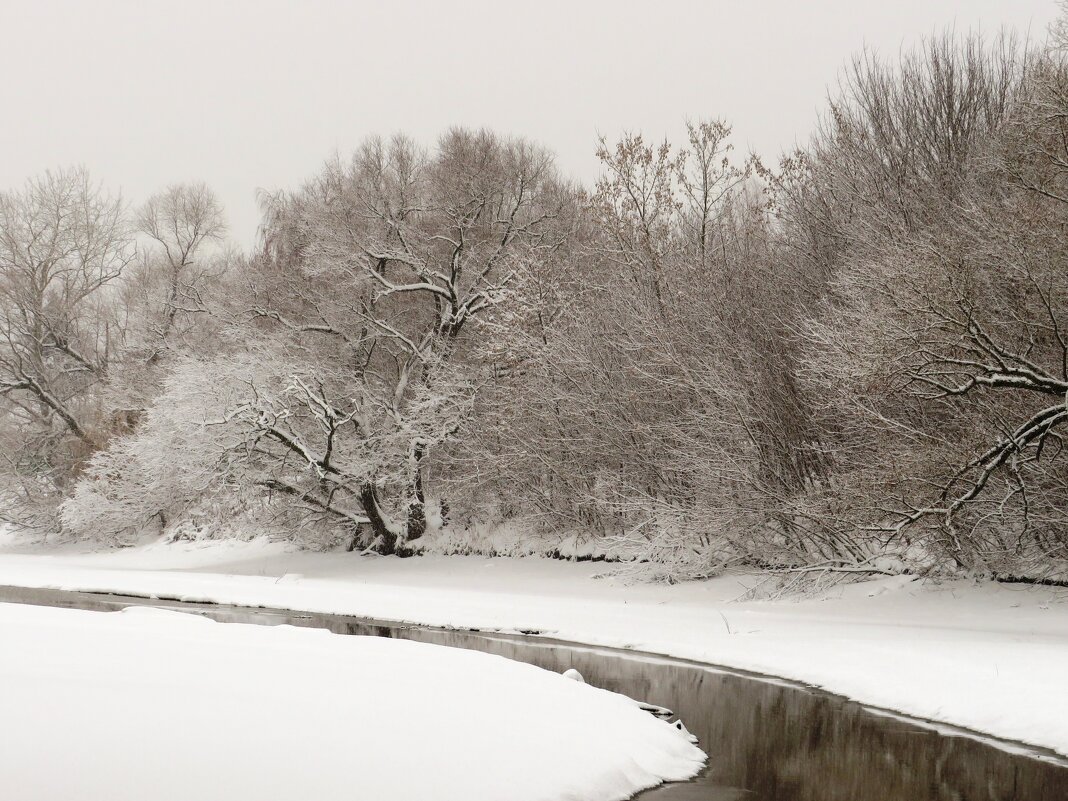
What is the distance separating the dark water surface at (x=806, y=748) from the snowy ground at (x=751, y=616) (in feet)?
1.57

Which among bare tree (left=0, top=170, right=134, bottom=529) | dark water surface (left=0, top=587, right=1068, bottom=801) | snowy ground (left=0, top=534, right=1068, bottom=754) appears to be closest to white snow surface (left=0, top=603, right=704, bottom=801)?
dark water surface (left=0, top=587, right=1068, bottom=801)

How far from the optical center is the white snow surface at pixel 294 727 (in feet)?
18.8

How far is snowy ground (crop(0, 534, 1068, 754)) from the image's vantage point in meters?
11.4

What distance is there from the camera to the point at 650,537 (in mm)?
23594

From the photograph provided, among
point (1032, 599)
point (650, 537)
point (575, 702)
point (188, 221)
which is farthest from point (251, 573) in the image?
point (575, 702)

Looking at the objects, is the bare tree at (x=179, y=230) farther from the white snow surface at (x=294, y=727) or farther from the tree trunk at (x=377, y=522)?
the white snow surface at (x=294, y=727)

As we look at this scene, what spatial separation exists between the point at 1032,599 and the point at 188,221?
33698 mm

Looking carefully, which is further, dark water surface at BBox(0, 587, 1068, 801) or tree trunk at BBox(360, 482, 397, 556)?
tree trunk at BBox(360, 482, 397, 556)

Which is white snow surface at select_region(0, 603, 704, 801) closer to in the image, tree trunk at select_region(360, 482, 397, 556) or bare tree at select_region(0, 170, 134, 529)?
tree trunk at select_region(360, 482, 397, 556)

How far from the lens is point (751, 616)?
704 inches

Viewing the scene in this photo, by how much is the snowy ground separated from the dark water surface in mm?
479

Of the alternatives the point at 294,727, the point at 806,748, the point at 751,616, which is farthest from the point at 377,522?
the point at 294,727

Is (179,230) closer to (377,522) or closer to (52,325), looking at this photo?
(52,325)

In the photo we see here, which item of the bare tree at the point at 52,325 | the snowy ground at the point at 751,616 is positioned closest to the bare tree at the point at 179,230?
the bare tree at the point at 52,325
